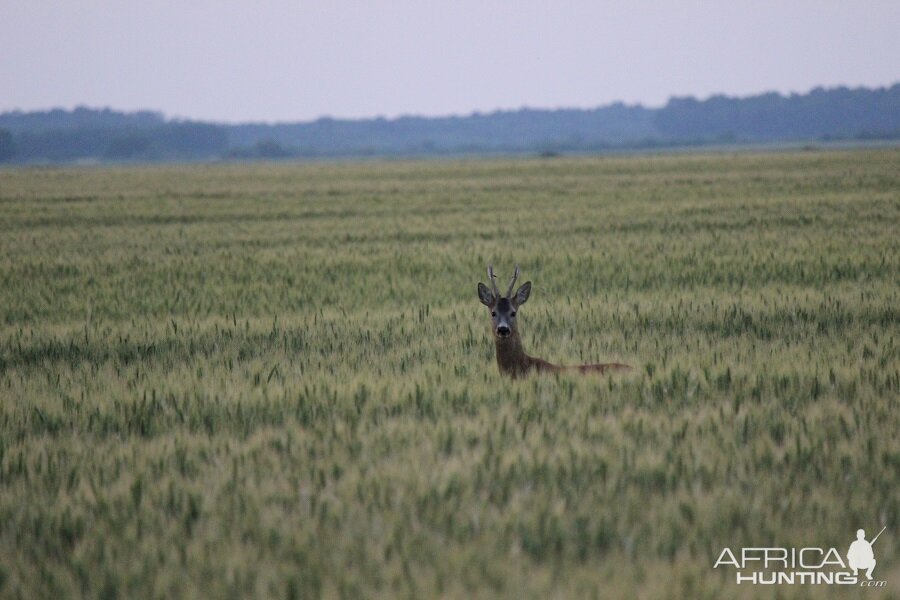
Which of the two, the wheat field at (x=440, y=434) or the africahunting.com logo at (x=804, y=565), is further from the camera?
the wheat field at (x=440, y=434)

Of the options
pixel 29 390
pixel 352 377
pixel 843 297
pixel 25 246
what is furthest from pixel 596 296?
pixel 25 246

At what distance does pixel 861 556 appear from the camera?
4.28 metres

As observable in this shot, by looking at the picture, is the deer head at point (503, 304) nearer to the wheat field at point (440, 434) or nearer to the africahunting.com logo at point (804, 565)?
the wheat field at point (440, 434)

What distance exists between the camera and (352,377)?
26.4 ft

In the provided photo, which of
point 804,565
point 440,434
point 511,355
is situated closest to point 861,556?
point 804,565

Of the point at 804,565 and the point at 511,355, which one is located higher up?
the point at 511,355

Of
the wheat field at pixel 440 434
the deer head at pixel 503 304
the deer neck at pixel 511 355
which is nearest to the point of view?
the wheat field at pixel 440 434

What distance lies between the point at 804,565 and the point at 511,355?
407cm

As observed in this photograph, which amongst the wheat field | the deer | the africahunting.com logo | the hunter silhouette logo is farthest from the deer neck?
the hunter silhouette logo

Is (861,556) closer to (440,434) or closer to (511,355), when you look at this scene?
(440,434)

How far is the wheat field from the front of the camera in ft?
14.3

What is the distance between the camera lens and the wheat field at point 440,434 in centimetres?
436

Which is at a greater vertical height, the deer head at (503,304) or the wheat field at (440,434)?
the deer head at (503,304)

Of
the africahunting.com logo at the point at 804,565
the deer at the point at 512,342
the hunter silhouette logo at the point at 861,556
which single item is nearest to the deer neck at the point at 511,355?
the deer at the point at 512,342
